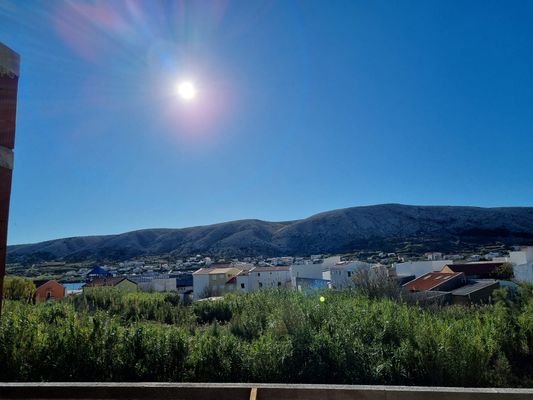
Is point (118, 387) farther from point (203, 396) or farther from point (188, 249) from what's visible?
point (188, 249)

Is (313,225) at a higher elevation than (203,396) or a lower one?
higher

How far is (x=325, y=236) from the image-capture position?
73.2m

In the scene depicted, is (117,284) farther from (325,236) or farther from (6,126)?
(325,236)

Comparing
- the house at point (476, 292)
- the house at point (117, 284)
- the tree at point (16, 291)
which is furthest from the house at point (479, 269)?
the tree at point (16, 291)

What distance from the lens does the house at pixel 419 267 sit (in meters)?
38.2

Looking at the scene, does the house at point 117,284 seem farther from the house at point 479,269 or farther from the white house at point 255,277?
the house at point 479,269

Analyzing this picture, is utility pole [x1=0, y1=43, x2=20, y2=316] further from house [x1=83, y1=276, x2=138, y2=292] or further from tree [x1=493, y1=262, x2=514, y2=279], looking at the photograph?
tree [x1=493, y1=262, x2=514, y2=279]

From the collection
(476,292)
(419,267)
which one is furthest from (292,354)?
(419,267)

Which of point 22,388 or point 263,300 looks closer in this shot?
point 22,388

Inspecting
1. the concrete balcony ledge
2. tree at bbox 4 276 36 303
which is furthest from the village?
the concrete balcony ledge

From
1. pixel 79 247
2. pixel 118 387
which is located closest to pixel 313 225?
pixel 79 247

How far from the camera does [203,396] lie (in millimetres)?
2980

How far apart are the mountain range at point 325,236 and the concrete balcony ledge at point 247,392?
63.6 m

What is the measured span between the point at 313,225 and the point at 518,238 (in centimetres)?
3604
